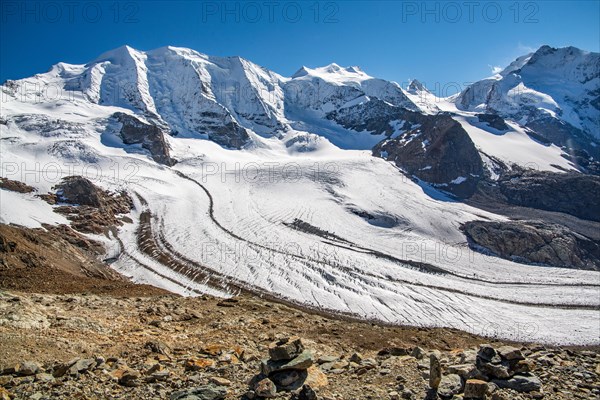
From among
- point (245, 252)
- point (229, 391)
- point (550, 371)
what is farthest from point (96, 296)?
point (245, 252)

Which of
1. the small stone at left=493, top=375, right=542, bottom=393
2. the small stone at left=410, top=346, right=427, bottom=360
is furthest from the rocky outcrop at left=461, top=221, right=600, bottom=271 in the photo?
the small stone at left=493, top=375, right=542, bottom=393

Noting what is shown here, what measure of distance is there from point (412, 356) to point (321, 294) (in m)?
27.6

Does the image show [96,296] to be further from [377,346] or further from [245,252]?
[245,252]

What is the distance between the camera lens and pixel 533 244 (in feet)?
Answer: 242

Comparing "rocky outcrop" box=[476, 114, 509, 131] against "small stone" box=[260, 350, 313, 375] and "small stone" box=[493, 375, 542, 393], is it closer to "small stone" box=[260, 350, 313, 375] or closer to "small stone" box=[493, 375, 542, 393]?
"small stone" box=[493, 375, 542, 393]

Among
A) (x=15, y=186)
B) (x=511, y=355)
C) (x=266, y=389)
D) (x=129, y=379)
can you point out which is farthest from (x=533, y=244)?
(x=15, y=186)

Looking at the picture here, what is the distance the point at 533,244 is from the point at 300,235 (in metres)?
42.0

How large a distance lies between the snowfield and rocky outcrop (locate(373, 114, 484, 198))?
11.1 meters

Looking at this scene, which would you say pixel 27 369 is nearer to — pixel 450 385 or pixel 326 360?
pixel 326 360

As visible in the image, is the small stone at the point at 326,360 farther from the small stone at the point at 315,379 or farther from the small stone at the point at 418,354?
the small stone at the point at 418,354

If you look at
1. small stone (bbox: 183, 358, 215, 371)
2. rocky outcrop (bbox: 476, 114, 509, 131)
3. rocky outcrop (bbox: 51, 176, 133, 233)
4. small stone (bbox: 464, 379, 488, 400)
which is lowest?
small stone (bbox: 183, 358, 215, 371)

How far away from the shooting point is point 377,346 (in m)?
18.1

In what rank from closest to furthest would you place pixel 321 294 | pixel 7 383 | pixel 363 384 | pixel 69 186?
pixel 7 383, pixel 363 384, pixel 321 294, pixel 69 186

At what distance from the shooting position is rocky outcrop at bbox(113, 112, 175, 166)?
10969cm
